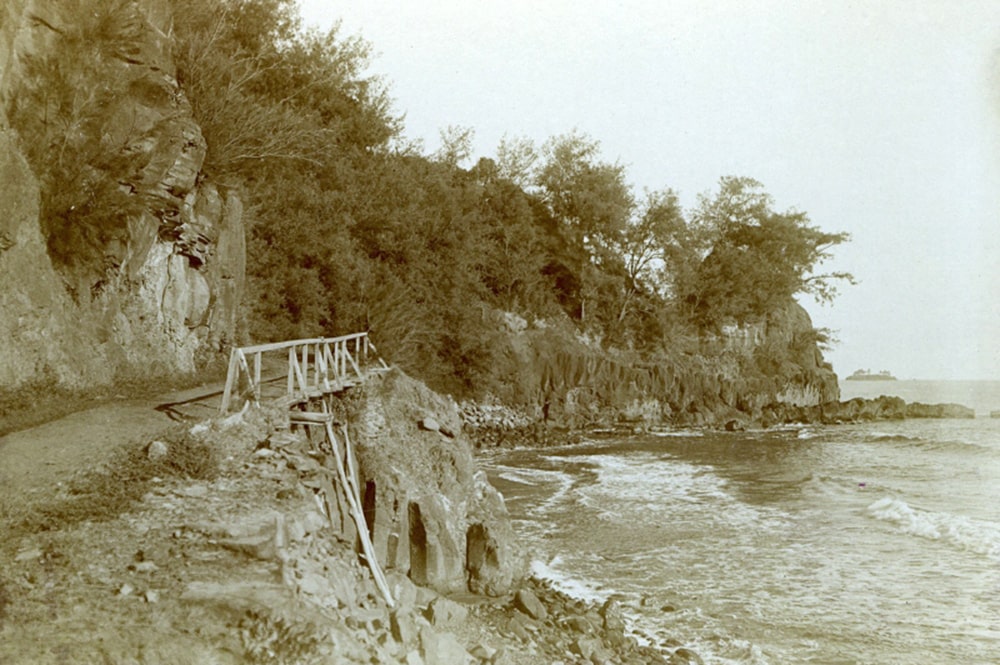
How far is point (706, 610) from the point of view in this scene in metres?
12.8

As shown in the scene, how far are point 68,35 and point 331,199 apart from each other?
14.8m

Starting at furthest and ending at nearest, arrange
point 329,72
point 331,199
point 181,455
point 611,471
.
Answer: point 329,72 < point 331,199 < point 611,471 < point 181,455

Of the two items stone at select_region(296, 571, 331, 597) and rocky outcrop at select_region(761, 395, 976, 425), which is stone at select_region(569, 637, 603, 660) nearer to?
stone at select_region(296, 571, 331, 597)

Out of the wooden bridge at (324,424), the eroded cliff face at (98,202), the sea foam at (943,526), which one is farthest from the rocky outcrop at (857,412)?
the wooden bridge at (324,424)


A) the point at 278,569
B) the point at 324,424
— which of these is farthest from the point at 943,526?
the point at 278,569

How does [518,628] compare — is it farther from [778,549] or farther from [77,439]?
[778,549]

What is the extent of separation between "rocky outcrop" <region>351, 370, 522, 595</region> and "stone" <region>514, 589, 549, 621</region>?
585 mm

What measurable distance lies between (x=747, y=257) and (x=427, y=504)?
46.7m

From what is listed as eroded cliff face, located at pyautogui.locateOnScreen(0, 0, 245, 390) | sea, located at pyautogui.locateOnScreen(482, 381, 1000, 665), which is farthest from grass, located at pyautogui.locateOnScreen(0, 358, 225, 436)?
sea, located at pyautogui.locateOnScreen(482, 381, 1000, 665)

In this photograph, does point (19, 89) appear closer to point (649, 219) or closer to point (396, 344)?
point (396, 344)

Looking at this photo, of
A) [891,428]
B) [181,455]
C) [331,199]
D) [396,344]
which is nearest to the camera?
[181,455]

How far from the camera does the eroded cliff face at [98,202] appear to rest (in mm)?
12641

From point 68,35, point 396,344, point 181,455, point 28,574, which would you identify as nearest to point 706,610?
point 181,455

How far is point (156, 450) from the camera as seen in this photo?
9172 millimetres
